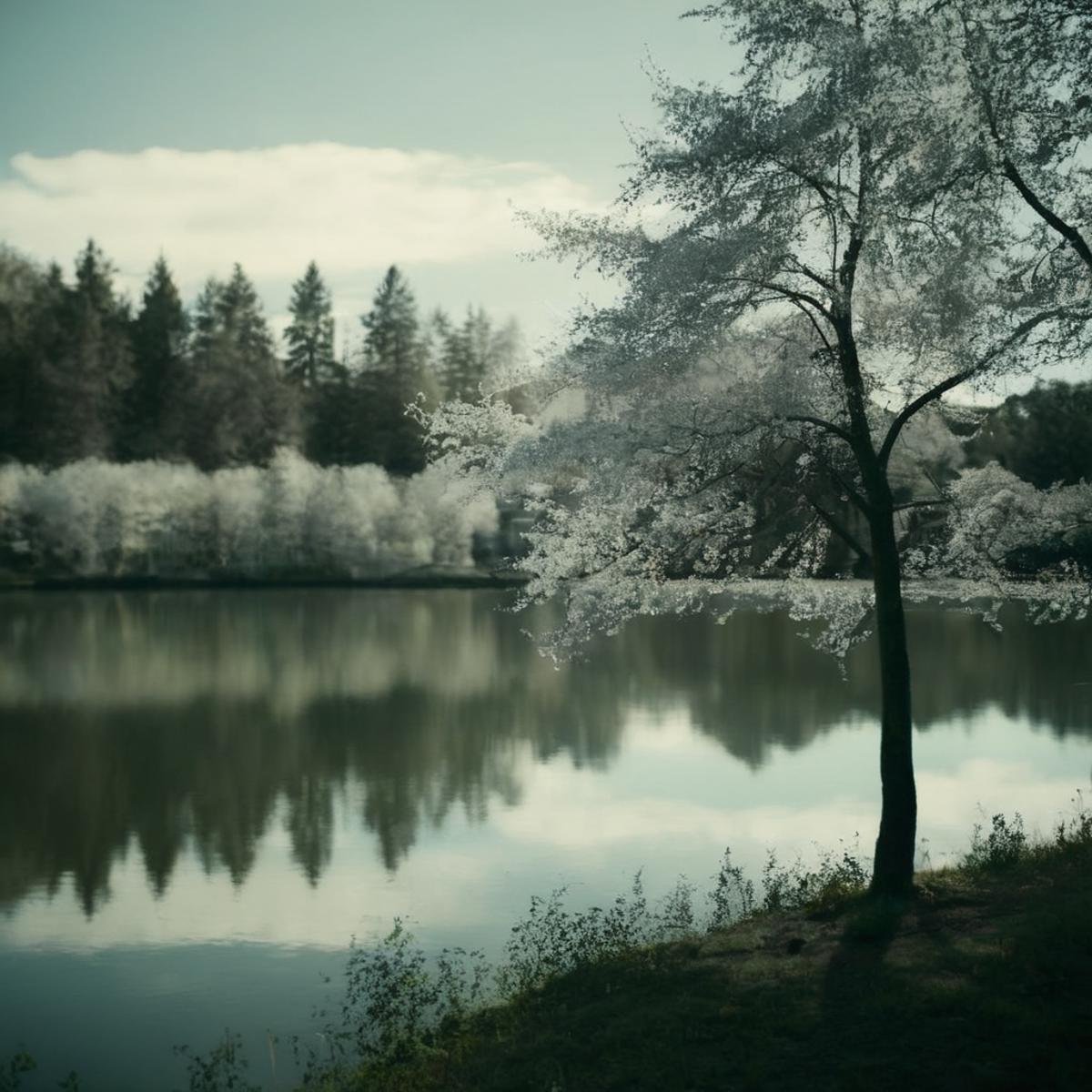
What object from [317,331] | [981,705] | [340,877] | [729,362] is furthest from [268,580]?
[729,362]

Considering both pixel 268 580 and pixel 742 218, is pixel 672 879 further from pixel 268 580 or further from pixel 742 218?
pixel 268 580

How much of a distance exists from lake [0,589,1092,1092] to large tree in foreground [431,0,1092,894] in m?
4.32

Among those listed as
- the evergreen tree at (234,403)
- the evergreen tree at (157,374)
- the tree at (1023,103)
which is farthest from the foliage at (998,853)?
the evergreen tree at (157,374)

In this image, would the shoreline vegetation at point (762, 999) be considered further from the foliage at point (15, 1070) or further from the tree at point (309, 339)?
the tree at point (309, 339)

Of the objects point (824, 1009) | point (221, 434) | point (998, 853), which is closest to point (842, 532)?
point (998, 853)

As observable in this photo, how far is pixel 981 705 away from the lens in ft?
85.6

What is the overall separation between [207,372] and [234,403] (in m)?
4.31

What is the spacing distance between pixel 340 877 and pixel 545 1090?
8.04 meters

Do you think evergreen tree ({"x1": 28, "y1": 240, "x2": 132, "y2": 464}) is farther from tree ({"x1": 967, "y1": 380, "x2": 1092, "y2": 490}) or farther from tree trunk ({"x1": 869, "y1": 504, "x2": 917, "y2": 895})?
tree trunk ({"x1": 869, "y1": 504, "x2": 917, "y2": 895})

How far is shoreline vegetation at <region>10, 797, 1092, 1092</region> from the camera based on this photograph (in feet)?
21.5

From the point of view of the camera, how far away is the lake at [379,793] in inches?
447

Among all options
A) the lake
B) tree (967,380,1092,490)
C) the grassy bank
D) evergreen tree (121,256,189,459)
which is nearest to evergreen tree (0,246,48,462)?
evergreen tree (121,256,189,459)

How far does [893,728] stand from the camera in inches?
410

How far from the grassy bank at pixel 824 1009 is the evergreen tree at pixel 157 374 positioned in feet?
269
